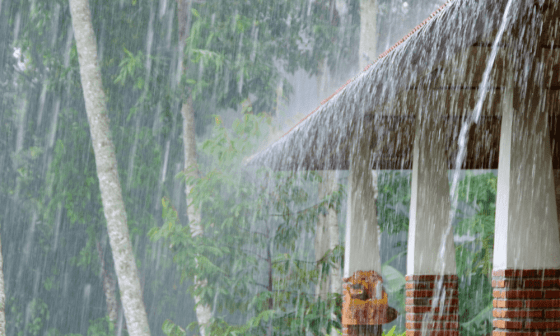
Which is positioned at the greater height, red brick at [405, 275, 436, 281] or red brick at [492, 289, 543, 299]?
red brick at [492, 289, 543, 299]

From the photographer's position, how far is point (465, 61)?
478cm

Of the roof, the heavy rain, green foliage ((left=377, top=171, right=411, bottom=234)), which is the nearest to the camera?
the roof

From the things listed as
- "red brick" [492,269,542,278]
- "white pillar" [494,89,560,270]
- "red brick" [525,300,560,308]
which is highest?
"white pillar" [494,89,560,270]

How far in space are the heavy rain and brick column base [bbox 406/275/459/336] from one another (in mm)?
17

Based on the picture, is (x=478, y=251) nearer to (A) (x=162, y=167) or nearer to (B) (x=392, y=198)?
(B) (x=392, y=198)

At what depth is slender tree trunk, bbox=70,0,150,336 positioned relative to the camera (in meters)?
11.9

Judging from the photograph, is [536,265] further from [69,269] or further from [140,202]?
[69,269]

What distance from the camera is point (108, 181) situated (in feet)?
39.4

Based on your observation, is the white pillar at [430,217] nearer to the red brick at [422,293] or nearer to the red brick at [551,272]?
the red brick at [422,293]

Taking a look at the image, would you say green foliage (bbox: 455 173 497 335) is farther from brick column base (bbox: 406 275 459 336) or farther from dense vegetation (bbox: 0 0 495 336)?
brick column base (bbox: 406 275 459 336)

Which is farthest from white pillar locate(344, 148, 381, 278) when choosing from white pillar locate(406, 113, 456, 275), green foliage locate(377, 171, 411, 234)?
green foliage locate(377, 171, 411, 234)

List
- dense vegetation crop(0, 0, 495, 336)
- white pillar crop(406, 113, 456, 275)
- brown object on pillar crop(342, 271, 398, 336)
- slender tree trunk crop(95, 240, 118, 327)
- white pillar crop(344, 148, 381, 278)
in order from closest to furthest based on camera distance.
→ white pillar crop(406, 113, 456, 275) < brown object on pillar crop(342, 271, 398, 336) < white pillar crop(344, 148, 381, 278) < dense vegetation crop(0, 0, 495, 336) < slender tree trunk crop(95, 240, 118, 327)

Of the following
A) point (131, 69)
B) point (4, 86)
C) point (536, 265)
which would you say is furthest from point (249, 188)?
point (4, 86)

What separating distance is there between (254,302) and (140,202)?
9.92 m
